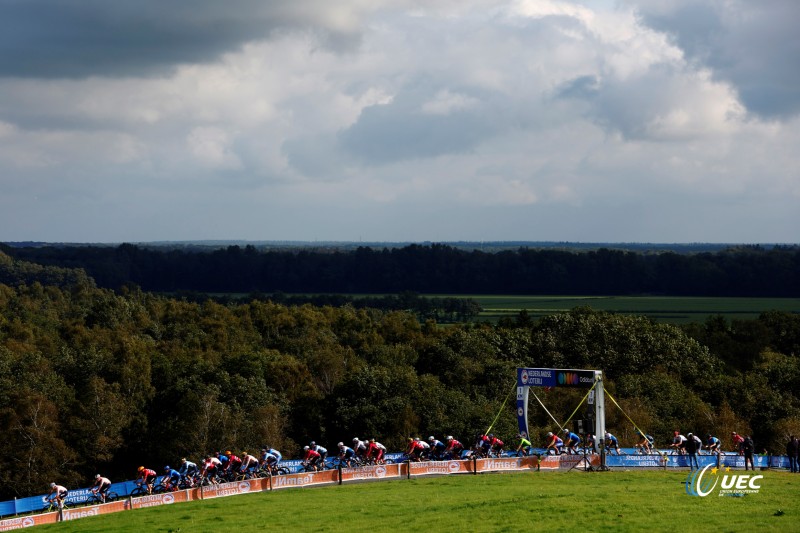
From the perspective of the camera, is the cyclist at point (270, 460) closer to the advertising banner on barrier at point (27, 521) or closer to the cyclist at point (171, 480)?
the cyclist at point (171, 480)

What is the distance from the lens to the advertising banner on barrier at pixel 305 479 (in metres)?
41.0

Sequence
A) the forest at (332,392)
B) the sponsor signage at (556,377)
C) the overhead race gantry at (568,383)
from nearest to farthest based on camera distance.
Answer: the overhead race gantry at (568,383)
the sponsor signage at (556,377)
the forest at (332,392)

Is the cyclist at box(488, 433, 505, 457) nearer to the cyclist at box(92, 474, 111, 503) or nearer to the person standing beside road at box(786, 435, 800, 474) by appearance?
the person standing beside road at box(786, 435, 800, 474)

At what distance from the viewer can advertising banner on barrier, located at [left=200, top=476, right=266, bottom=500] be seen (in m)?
39.6

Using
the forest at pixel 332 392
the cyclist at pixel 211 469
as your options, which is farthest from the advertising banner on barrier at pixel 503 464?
the cyclist at pixel 211 469

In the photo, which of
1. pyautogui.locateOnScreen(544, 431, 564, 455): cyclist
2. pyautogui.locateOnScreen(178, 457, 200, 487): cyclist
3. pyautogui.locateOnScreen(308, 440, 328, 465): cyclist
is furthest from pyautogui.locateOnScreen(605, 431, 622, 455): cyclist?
pyautogui.locateOnScreen(178, 457, 200, 487): cyclist

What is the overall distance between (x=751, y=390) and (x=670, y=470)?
27916mm

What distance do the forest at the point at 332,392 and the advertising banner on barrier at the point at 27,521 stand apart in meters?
21.0

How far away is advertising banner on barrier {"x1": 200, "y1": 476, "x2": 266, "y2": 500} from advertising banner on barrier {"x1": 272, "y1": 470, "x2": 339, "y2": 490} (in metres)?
0.58

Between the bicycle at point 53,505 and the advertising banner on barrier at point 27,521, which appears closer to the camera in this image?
the advertising banner on barrier at point 27,521

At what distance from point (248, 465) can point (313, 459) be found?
328 cm

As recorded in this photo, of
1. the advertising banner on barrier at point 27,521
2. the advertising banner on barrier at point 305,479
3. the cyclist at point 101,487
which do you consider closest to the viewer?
the advertising banner on barrier at point 27,521

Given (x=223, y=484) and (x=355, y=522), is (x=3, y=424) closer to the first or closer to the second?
(x=223, y=484)

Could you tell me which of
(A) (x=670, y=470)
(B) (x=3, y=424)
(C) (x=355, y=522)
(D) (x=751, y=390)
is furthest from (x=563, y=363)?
(C) (x=355, y=522)
